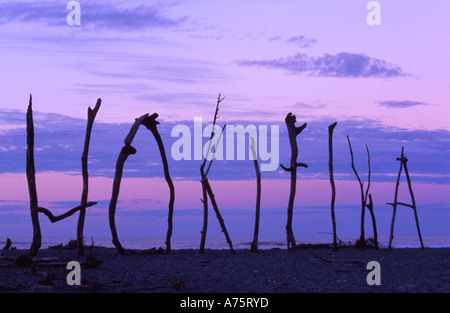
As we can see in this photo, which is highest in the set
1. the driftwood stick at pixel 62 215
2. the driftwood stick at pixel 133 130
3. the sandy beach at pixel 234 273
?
the driftwood stick at pixel 133 130

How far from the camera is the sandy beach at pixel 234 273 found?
38.3 feet

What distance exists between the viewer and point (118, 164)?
16.4m

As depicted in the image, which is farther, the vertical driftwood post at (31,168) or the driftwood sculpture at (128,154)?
the driftwood sculpture at (128,154)

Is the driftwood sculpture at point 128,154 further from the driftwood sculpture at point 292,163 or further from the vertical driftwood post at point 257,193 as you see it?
the driftwood sculpture at point 292,163

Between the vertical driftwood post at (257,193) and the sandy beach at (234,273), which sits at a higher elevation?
the vertical driftwood post at (257,193)

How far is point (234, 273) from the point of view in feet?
45.4

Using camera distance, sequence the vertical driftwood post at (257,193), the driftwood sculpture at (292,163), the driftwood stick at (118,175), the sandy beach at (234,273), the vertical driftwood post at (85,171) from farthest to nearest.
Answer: the driftwood sculpture at (292,163)
the vertical driftwood post at (257,193)
the driftwood stick at (118,175)
the vertical driftwood post at (85,171)
the sandy beach at (234,273)

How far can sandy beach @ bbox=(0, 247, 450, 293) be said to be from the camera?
460 inches

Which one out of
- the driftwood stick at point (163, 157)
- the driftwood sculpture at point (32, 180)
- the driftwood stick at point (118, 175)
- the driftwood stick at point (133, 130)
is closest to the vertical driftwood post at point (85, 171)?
the driftwood sculpture at point (32, 180)

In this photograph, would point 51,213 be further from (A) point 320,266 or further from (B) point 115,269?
(A) point 320,266

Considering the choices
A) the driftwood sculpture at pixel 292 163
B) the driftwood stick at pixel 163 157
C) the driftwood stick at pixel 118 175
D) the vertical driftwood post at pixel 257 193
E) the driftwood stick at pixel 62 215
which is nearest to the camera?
the driftwood stick at pixel 62 215

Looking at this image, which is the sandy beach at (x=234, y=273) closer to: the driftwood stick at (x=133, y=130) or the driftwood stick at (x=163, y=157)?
the driftwood stick at (x=163, y=157)

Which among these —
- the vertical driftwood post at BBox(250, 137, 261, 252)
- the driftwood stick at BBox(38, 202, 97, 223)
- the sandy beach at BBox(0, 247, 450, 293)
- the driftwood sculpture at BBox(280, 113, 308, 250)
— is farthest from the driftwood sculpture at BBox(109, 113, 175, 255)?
the driftwood sculpture at BBox(280, 113, 308, 250)
